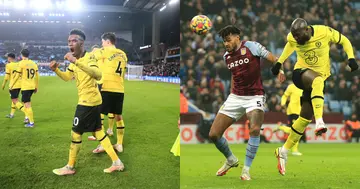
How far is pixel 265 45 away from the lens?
1005 centimetres

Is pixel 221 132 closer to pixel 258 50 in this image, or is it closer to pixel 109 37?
pixel 258 50

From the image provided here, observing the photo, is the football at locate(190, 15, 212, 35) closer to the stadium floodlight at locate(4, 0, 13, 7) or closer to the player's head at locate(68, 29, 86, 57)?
the player's head at locate(68, 29, 86, 57)

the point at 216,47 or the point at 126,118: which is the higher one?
the point at 216,47

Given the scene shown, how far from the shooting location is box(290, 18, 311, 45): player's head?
433cm

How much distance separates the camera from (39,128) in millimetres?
7652

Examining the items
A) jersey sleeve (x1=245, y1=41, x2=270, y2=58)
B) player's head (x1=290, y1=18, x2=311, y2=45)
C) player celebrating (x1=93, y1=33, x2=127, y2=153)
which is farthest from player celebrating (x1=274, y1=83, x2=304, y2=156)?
player celebrating (x1=93, y1=33, x2=127, y2=153)

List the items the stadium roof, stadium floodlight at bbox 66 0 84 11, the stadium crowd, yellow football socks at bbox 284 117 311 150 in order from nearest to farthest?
yellow football socks at bbox 284 117 311 150, stadium floodlight at bbox 66 0 84 11, the stadium crowd, the stadium roof

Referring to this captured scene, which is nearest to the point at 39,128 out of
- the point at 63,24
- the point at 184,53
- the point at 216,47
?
the point at 63,24

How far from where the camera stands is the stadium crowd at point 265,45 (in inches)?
394

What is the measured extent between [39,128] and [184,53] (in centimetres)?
457

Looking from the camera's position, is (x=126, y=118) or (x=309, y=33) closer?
(x=309, y=33)

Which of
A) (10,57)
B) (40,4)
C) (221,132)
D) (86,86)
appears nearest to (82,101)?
(86,86)

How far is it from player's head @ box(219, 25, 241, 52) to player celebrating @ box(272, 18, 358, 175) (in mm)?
673

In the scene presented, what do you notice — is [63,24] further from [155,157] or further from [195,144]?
[155,157]
